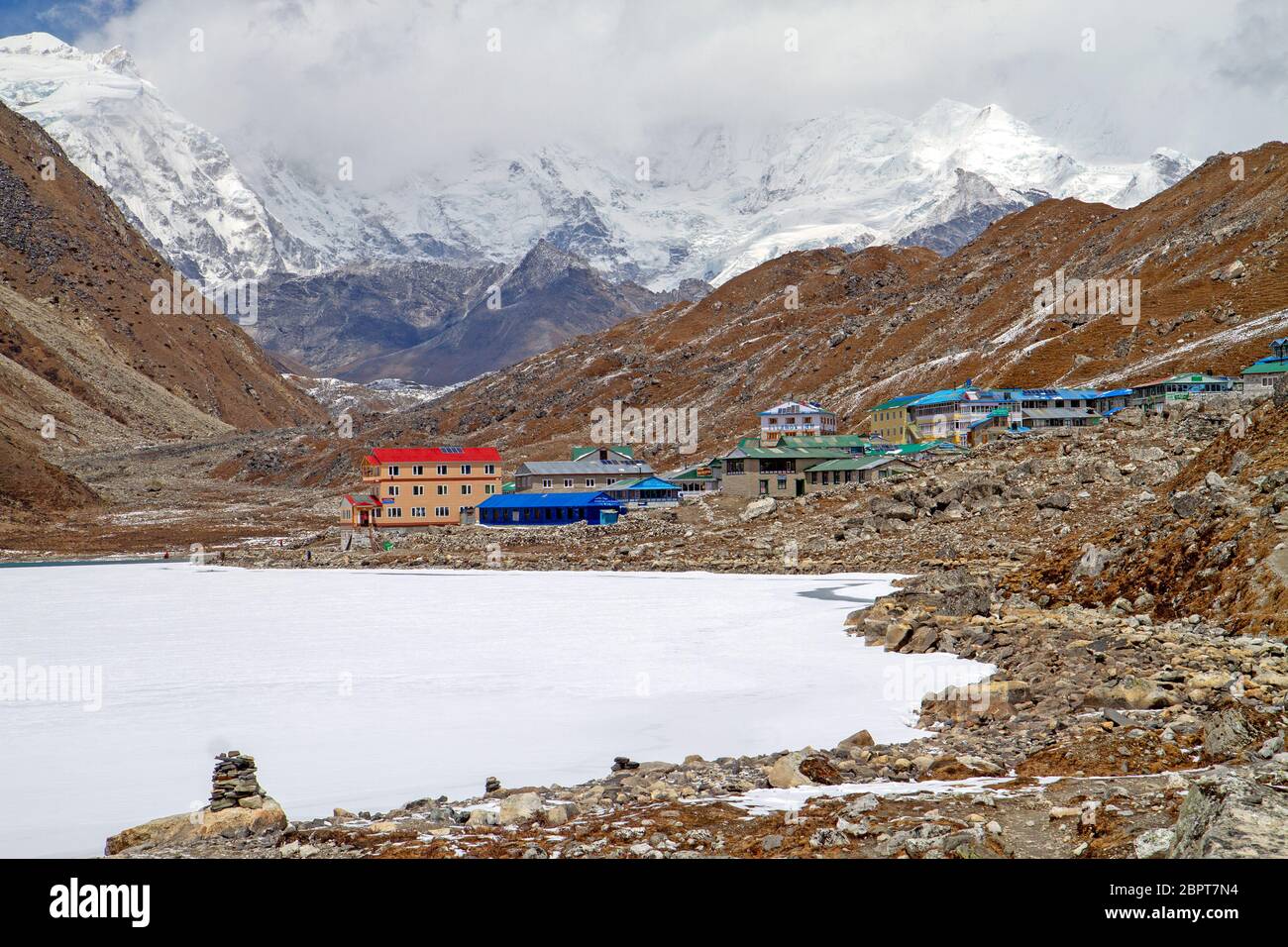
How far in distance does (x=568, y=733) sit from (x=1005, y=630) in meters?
16.0

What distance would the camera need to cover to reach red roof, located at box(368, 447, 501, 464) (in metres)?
115

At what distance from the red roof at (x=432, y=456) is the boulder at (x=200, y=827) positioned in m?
98.7

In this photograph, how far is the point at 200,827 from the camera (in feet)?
56.9

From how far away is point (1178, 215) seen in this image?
17638cm

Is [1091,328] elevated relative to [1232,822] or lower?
elevated

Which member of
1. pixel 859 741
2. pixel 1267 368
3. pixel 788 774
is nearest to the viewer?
pixel 788 774

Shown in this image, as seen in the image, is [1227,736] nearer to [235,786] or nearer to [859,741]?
[859,741]

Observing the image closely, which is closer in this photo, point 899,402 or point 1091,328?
point 899,402

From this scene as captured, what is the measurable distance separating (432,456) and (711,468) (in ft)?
98.9

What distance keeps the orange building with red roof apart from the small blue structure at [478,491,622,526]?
3.47m

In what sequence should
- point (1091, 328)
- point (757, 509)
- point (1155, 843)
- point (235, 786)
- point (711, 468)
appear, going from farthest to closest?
point (1091, 328) < point (711, 468) < point (757, 509) < point (235, 786) < point (1155, 843)

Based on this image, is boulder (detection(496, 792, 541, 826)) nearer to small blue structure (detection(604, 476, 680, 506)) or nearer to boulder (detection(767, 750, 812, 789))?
boulder (detection(767, 750, 812, 789))

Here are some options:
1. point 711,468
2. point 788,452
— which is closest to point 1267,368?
point 788,452
